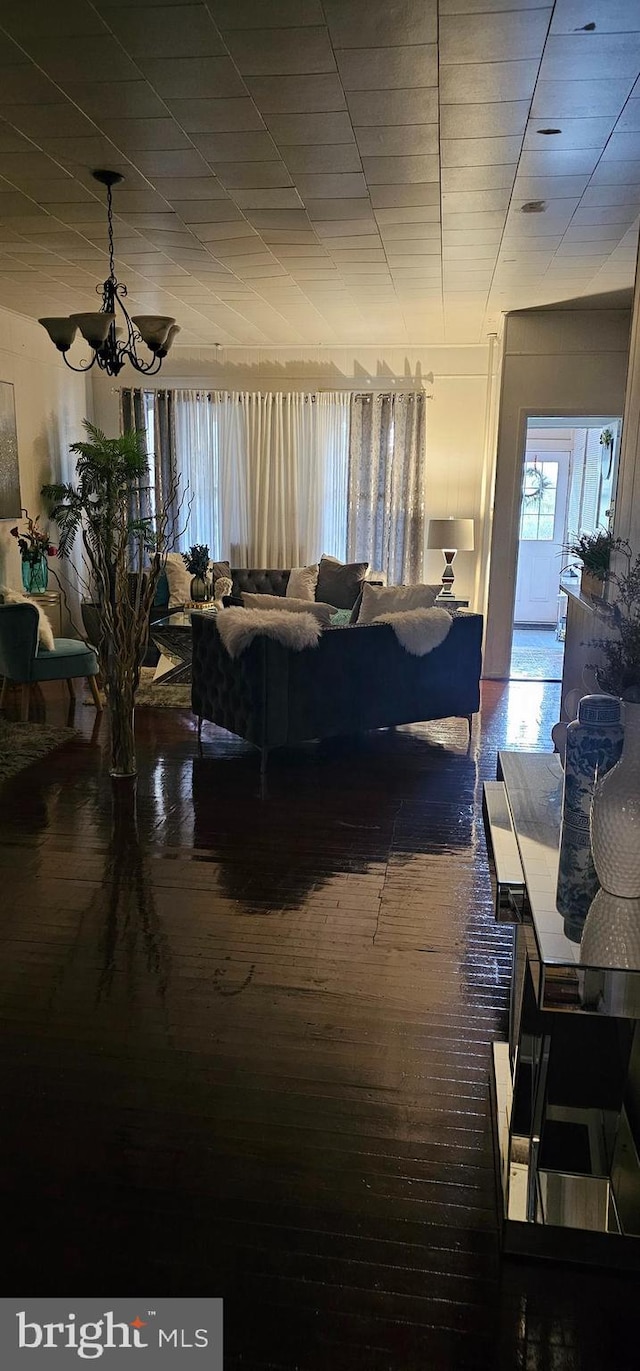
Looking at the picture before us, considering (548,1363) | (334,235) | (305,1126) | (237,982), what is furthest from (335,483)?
(548,1363)

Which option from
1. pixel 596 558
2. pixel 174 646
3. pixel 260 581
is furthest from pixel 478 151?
pixel 260 581

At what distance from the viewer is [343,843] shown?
3.61 m

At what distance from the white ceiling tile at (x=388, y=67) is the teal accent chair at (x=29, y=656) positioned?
340 cm

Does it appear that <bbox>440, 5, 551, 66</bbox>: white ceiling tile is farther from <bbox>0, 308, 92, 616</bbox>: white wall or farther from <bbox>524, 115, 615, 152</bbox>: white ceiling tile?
<bbox>0, 308, 92, 616</bbox>: white wall

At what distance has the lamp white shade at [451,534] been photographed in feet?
24.0

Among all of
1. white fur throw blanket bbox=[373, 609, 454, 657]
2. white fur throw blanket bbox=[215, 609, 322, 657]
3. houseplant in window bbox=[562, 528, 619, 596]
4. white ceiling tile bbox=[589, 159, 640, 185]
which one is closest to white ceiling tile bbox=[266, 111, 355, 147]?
white ceiling tile bbox=[589, 159, 640, 185]

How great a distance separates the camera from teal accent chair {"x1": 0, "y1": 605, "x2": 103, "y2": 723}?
521 cm

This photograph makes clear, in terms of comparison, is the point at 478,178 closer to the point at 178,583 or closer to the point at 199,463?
the point at 178,583

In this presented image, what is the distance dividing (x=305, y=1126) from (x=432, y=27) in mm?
3012

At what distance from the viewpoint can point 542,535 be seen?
10148mm

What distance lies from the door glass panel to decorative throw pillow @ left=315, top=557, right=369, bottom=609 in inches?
136

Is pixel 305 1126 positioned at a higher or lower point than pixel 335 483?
lower

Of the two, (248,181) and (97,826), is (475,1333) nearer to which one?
(97,826)

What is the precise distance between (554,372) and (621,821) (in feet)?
18.2
